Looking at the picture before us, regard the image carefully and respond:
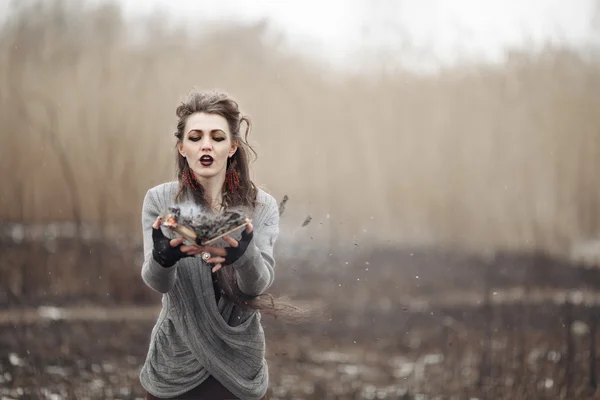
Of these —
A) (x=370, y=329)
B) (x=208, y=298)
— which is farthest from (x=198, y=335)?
(x=370, y=329)

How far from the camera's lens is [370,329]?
3.53 metres

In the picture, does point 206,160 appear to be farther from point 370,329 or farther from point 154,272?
point 370,329

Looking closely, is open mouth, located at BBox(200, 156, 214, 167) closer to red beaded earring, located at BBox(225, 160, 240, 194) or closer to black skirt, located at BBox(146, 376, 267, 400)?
red beaded earring, located at BBox(225, 160, 240, 194)

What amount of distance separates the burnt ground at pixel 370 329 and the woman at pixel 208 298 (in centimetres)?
198

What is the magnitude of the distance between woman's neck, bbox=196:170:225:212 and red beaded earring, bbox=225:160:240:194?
0.04 ft

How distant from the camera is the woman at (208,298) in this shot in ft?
3.24

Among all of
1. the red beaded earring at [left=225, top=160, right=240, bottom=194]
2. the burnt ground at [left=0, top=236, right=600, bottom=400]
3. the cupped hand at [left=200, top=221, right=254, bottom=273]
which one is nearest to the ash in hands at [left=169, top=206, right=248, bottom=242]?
the cupped hand at [left=200, top=221, right=254, bottom=273]

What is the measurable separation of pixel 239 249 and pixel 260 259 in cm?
5

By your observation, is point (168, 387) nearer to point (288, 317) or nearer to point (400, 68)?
point (288, 317)

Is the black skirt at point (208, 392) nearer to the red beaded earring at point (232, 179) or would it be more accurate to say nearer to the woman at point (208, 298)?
the woman at point (208, 298)

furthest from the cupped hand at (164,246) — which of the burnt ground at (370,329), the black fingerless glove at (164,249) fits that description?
the burnt ground at (370,329)

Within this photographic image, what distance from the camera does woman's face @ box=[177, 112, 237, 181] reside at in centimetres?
99

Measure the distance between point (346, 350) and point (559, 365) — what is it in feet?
3.08

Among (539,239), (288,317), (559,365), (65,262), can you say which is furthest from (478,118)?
(288,317)
